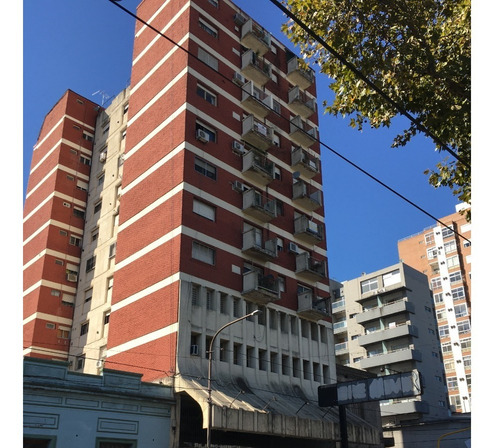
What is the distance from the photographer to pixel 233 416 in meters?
23.7

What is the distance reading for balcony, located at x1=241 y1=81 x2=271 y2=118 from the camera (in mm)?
36969

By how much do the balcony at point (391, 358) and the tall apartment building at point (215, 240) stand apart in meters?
28.9

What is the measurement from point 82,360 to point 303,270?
15.3m

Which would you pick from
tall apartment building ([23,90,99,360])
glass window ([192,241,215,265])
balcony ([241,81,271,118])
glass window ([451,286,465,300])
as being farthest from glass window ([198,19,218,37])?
glass window ([451,286,465,300])

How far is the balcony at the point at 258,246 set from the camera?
32.2 meters

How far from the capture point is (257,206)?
33.3m

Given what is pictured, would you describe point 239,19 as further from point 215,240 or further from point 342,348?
point 342,348

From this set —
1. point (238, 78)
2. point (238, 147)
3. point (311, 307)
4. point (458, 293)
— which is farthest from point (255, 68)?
point (458, 293)

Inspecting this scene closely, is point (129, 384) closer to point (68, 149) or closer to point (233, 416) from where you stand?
point (233, 416)

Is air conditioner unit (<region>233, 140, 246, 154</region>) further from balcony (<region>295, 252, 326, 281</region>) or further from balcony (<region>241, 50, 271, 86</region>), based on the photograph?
balcony (<region>295, 252, 326, 281</region>)

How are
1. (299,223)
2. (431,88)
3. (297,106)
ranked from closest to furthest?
1. (431,88)
2. (299,223)
3. (297,106)

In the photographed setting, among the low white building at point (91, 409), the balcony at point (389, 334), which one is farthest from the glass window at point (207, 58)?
the balcony at point (389, 334)

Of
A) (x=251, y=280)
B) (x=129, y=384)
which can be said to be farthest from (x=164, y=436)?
(x=251, y=280)

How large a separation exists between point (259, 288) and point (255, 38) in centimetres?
1930
